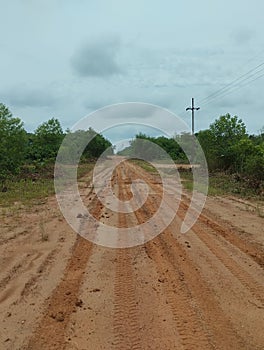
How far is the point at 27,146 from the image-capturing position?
2834 centimetres

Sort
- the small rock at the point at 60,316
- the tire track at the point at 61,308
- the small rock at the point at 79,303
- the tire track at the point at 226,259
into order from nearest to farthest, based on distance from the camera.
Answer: the tire track at the point at 61,308, the small rock at the point at 60,316, the small rock at the point at 79,303, the tire track at the point at 226,259

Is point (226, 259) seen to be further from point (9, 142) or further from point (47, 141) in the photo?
point (47, 141)

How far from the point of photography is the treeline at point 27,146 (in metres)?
20.6

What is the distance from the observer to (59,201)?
11977 millimetres

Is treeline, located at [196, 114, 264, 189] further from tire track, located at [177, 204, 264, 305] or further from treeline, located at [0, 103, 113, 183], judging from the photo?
tire track, located at [177, 204, 264, 305]

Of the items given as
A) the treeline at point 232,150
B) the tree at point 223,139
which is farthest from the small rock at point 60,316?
the tree at point 223,139

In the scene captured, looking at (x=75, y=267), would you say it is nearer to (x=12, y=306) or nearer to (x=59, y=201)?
(x=12, y=306)

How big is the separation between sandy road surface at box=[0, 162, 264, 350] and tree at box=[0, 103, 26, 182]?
540 inches

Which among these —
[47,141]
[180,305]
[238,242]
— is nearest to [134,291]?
[180,305]

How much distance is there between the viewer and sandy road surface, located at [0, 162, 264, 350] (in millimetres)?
3451

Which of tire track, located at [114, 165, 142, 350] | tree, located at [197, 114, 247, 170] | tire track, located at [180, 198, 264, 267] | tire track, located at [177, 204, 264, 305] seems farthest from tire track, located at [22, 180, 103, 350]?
tree, located at [197, 114, 247, 170]

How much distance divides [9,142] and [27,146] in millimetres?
7621

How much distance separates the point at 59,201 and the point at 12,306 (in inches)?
311

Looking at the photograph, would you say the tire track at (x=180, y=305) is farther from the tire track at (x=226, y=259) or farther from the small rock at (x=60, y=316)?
the small rock at (x=60, y=316)
